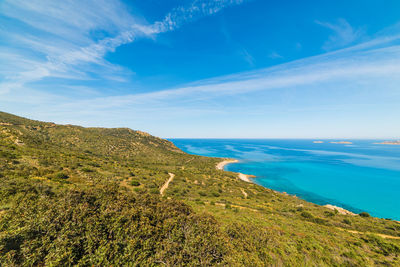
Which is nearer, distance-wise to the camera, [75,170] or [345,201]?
[75,170]

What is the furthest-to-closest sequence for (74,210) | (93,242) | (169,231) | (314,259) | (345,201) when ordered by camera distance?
(345,201), (314,259), (169,231), (74,210), (93,242)

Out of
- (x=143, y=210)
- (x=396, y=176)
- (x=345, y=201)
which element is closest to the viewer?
(x=143, y=210)

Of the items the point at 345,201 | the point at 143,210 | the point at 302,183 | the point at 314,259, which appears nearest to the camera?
the point at 143,210

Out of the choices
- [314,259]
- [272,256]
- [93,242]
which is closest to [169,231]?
[93,242]

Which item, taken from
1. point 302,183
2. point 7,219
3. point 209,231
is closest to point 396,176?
point 302,183

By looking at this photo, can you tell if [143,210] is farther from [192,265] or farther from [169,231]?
[192,265]

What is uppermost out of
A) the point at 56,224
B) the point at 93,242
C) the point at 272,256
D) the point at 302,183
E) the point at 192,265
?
the point at 56,224

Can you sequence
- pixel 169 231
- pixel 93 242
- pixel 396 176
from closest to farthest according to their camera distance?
pixel 93 242 → pixel 169 231 → pixel 396 176

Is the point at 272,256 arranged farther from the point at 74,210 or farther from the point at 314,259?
the point at 74,210

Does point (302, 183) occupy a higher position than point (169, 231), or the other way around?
point (169, 231)
